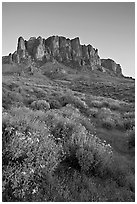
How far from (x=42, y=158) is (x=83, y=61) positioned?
166 meters

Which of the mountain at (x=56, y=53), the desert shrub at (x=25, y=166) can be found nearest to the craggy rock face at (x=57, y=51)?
the mountain at (x=56, y=53)

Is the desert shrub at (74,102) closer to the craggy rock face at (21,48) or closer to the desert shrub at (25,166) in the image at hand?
the desert shrub at (25,166)

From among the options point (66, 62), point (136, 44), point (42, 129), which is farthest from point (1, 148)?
point (66, 62)

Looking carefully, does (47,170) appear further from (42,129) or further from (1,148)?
(42,129)

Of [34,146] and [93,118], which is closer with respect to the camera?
[34,146]

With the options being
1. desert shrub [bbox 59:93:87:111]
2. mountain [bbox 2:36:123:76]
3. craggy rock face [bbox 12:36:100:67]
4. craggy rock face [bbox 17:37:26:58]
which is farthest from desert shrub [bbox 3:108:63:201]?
craggy rock face [bbox 17:37:26:58]

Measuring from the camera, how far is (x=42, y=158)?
3949mm

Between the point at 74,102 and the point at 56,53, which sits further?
the point at 56,53

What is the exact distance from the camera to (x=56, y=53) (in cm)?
17462

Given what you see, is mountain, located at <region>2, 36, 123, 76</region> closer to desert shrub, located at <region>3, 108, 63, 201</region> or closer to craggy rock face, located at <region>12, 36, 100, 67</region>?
craggy rock face, located at <region>12, 36, 100, 67</region>

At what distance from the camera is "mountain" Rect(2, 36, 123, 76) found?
497 ft

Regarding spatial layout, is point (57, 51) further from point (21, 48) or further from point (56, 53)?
point (21, 48)

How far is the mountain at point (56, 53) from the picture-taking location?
497 ft

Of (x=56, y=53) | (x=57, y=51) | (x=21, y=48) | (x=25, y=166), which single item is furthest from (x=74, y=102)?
(x=57, y=51)
